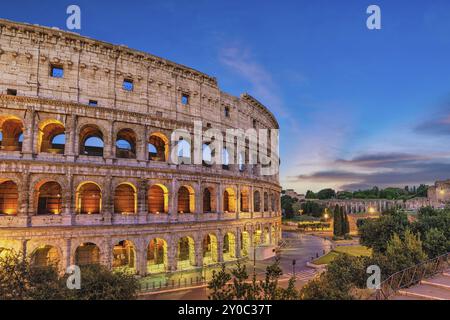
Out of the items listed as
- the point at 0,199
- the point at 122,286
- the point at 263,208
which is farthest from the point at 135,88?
the point at 263,208

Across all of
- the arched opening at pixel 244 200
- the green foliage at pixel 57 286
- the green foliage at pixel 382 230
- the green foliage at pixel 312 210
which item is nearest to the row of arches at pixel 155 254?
the arched opening at pixel 244 200

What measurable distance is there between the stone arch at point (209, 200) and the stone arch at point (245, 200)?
14.8 feet

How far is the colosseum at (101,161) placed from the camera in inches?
853

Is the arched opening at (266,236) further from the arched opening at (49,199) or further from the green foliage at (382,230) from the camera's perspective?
the arched opening at (49,199)

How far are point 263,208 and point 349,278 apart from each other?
2180 cm

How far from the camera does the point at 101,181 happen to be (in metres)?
23.5

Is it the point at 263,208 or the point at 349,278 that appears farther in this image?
the point at 263,208

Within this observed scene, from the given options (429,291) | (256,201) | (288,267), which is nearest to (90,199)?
(288,267)

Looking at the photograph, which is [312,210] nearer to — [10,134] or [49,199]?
[49,199]

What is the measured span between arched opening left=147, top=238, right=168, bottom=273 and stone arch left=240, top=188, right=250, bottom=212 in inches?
416

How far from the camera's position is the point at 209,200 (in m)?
33.2
